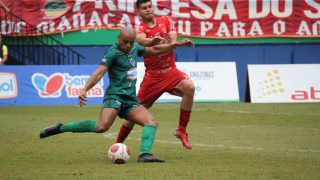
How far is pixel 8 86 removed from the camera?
2409cm

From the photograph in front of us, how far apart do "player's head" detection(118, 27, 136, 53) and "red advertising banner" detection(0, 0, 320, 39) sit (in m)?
17.3

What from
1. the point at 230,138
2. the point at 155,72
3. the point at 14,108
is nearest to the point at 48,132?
the point at 155,72

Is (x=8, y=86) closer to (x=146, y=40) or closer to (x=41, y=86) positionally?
(x=41, y=86)

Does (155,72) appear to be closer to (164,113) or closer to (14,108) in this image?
(164,113)

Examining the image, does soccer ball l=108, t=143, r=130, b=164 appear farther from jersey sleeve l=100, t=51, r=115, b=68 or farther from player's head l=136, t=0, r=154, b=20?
player's head l=136, t=0, r=154, b=20

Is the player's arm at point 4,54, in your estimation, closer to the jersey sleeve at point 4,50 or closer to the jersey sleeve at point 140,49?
the jersey sleeve at point 4,50

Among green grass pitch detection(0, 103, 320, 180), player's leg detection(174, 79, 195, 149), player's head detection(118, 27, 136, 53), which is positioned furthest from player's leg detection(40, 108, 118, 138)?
player's leg detection(174, 79, 195, 149)

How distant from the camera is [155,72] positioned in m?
12.3

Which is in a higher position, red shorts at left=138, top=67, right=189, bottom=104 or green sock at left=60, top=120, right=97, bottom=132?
red shorts at left=138, top=67, right=189, bottom=104

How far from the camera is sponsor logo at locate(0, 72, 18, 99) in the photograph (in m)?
24.0

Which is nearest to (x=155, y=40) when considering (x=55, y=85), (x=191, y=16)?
(x=55, y=85)

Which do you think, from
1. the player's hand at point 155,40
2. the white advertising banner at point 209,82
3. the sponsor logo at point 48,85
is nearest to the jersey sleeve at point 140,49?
the player's hand at point 155,40

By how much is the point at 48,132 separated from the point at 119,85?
1.20m

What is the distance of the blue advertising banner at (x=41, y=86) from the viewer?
79.0 feet
